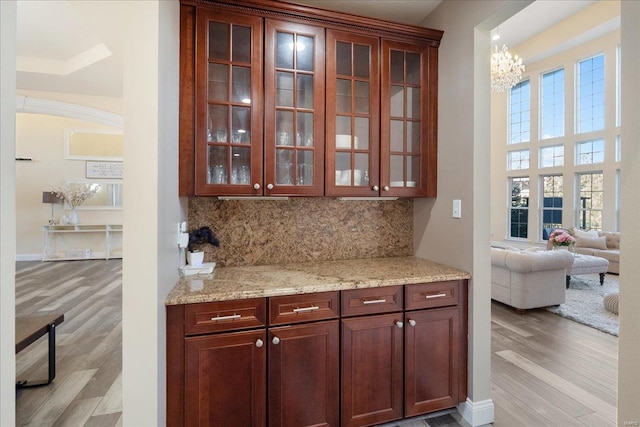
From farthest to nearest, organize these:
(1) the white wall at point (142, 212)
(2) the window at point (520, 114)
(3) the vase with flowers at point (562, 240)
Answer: (2) the window at point (520, 114)
(3) the vase with flowers at point (562, 240)
(1) the white wall at point (142, 212)

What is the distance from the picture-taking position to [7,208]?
58 cm

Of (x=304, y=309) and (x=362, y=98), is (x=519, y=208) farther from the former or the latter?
(x=304, y=309)

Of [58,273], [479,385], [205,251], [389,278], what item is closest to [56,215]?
[58,273]

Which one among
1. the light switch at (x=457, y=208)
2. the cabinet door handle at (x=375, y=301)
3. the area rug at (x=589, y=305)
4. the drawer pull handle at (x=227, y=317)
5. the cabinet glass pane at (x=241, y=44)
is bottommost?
the area rug at (x=589, y=305)

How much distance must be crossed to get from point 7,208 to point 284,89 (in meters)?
1.62

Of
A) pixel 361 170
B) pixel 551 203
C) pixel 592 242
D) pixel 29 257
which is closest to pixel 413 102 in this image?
pixel 361 170

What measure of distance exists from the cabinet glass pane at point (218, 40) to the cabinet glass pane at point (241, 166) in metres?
0.56

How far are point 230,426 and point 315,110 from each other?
1.85 meters

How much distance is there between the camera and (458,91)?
2045 millimetres

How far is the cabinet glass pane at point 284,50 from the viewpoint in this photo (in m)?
1.92

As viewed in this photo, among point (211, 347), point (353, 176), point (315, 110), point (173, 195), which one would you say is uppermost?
point (315, 110)

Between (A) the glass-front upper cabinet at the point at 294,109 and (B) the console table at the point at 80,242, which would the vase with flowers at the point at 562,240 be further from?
(B) the console table at the point at 80,242

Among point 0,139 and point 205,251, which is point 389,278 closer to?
point 205,251

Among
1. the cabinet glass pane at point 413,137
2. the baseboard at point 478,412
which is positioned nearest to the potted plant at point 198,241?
the cabinet glass pane at point 413,137
